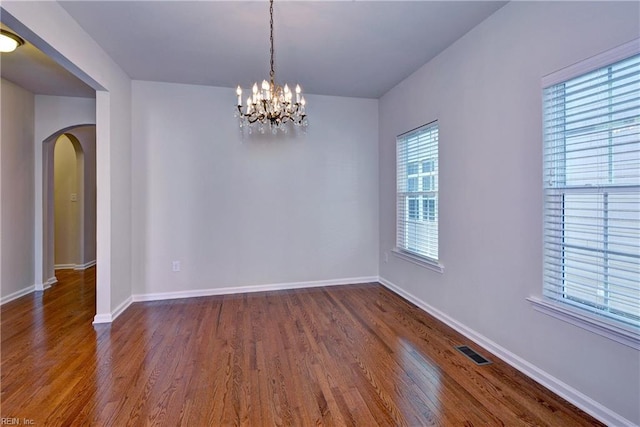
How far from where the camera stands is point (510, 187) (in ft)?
7.33

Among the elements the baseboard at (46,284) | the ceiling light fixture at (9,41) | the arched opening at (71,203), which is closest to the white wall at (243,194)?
the ceiling light fixture at (9,41)

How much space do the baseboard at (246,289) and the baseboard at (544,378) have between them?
1494 mm

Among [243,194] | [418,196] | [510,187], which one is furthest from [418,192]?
[243,194]

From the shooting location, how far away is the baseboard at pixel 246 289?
3.72 meters

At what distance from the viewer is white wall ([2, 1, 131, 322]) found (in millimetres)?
2217

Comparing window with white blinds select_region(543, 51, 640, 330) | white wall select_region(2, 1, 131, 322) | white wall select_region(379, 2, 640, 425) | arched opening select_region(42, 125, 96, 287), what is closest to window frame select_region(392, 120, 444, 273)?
white wall select_region(379, 2, 640, 425)

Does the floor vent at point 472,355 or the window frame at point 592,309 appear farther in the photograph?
the floor vent at point 472,355

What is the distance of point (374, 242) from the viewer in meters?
4.46

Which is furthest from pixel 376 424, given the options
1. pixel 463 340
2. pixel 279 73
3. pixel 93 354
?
pixel 279 73

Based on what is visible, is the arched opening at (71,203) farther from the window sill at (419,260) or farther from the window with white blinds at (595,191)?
the window with white blinds at (595,191)

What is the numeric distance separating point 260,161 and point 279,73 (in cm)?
112

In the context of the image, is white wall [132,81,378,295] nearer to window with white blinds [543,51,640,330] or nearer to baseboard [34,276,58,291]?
baseboard [34,276,58,291]

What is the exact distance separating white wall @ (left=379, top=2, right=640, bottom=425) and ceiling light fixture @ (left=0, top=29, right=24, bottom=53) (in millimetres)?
3809

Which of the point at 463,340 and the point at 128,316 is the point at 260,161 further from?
the point at 463,340
